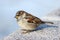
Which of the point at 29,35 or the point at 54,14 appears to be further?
the point at 54,14

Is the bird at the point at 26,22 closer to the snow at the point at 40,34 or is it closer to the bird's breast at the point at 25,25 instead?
the bird's breast at the point at 25,25

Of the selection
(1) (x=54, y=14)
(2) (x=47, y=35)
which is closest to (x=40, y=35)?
(2) (x=47, y=35)

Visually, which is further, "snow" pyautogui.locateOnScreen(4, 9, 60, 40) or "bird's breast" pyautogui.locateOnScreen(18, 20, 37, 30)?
"bird's breast" pyautogui.locateOnScreen(18, 20, 37, 30)

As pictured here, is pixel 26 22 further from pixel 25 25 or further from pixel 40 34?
pixel 40 34

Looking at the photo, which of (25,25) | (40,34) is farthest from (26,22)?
(40,34)

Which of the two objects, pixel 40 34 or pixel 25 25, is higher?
pixel 25 25

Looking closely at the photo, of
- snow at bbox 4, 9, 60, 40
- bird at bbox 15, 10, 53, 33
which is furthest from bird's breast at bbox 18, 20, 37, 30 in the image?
snow at bbox 4, 9, 60, 40

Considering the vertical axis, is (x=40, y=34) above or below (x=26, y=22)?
below

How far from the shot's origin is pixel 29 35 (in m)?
6.30

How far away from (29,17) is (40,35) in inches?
22.1

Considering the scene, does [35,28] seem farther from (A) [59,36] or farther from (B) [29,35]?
(A) [59,36]

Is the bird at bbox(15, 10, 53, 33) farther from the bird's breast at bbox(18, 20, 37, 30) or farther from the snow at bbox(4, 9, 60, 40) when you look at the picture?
the snow at bbox(4, 9, 60, 40)

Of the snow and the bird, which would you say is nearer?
the snow

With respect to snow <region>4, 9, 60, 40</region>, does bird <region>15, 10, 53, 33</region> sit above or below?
above
